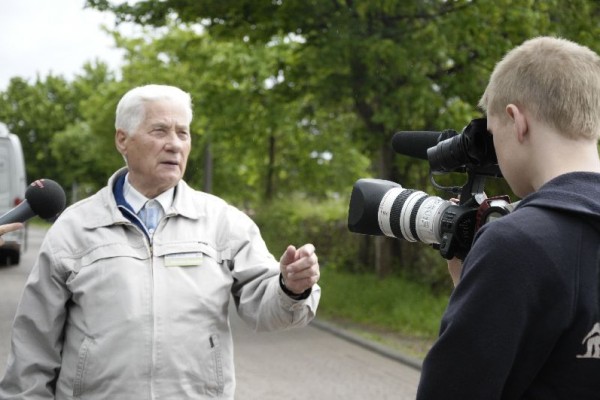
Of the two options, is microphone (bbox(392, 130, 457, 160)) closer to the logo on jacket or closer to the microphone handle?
the logo on jacket

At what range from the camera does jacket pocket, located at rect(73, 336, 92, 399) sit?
8.99ft

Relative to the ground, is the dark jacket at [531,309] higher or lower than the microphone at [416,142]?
lower

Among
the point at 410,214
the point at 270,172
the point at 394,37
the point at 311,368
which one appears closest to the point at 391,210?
the point at 410,214

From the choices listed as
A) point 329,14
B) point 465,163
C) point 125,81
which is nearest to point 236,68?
point 329,14

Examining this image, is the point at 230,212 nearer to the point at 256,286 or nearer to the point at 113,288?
the point at 256,286

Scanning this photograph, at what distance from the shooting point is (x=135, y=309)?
2.75 metres

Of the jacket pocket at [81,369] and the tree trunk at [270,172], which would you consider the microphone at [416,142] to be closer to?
the jacket pocket at [81,369]

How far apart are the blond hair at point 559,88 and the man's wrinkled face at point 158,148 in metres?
1.57

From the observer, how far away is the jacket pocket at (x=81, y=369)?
274 centimetres

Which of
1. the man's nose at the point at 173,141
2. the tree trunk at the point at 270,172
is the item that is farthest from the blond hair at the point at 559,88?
the tree trunk at the point at 270,172

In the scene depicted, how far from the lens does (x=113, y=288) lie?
277cm

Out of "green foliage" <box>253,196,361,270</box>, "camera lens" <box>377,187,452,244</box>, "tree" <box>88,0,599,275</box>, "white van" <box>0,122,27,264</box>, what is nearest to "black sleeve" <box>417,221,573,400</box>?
"camera lens" <box>377,187,452,244</box>

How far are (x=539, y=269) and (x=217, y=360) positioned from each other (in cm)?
148

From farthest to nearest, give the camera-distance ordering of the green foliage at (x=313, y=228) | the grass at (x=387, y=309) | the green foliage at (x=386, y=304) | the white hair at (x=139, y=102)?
the green foliage at (x=313, y=228)
the green foliage at (x=386, y=304)
the grass at (x=387, y=309)
the white hair at (x=139, y=102)
